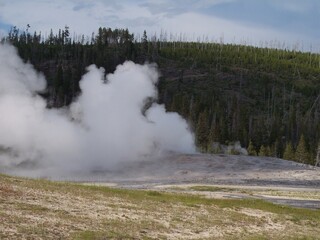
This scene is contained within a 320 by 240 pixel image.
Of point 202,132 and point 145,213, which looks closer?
point 145,213

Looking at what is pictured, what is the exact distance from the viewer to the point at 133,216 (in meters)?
28.3

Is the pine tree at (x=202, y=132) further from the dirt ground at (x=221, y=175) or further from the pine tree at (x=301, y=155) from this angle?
the dirt ground at (x=221, y=175)

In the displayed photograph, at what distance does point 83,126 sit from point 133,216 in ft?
155

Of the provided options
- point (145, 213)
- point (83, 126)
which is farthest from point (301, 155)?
point (145, 213)

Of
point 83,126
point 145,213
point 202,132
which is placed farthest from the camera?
point 202,132

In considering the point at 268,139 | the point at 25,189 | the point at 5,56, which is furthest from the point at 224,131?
the point at 25,189

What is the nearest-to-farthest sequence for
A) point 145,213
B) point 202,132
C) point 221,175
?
1. point 145,213
2. point 221,175
3. point 202,132

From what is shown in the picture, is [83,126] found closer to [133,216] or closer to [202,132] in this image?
[133,216]

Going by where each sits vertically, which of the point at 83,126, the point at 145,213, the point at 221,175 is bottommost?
the point at 221,175

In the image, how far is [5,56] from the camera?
56.9 metres

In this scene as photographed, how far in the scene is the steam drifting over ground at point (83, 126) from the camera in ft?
205

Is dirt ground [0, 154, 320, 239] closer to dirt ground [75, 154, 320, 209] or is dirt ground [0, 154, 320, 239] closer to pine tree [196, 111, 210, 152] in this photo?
dirt ground [75, 154, 320, 209]

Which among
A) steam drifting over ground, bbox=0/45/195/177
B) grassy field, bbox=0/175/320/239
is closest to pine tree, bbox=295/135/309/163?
steam drifting over ground, bbox=0/45/195/177

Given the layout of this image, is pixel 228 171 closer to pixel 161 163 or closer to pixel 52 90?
pixel 161 163
